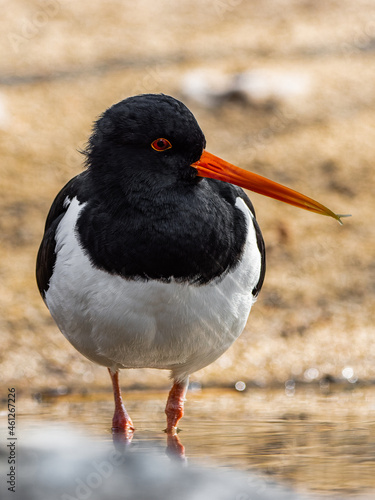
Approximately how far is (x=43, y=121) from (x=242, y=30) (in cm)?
402

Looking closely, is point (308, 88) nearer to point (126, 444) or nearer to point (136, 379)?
point (136, 379)

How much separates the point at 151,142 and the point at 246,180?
22.8 inches

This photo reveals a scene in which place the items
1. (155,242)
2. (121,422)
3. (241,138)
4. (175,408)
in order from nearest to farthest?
(155,242), (121,422), (175,408), (241,138)

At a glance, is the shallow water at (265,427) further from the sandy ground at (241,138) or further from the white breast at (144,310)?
the white breast at (144,310)

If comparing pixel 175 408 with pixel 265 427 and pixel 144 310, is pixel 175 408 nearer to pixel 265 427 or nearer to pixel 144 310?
pixel 265 427

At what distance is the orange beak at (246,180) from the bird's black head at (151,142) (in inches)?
2.2

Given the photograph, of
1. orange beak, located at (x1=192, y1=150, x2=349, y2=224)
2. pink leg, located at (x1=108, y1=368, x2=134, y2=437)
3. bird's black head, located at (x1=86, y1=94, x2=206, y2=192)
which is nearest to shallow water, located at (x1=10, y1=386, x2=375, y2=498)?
pink leg, located at (x1=108, y1=368, x2=134, y2=437)

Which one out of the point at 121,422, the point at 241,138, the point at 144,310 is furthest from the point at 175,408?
the point at 241,138

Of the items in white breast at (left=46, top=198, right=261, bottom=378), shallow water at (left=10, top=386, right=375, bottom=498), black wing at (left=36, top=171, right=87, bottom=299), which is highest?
black wing at (left=36, top=171, right=87, bottom=299)

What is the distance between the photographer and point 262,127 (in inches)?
419

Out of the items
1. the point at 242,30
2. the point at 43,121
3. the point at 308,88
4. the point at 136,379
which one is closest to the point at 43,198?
the point at 43,121

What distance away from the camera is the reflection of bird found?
14.8 feet

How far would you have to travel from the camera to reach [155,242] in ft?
14.8

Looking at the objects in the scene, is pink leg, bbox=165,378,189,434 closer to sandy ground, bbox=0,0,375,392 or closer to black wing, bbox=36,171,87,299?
black wing, bbox=36,171,87,299
